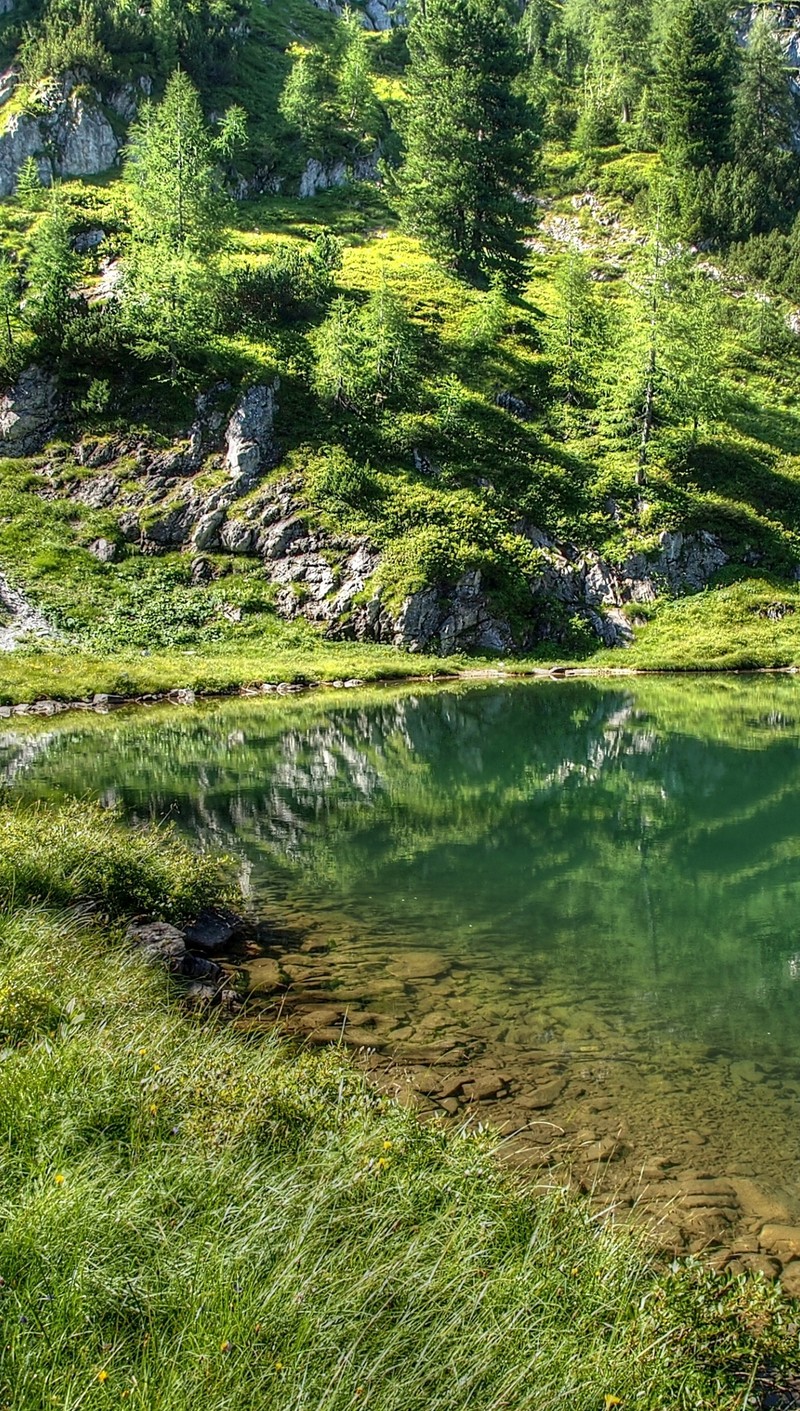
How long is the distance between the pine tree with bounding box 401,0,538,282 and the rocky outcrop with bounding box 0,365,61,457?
35.7 metres

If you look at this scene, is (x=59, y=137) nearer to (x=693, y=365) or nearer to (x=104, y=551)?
(x=104, y=551)

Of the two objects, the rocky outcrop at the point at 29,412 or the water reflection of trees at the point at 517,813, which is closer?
the water reflection of trees at the point at 517,813

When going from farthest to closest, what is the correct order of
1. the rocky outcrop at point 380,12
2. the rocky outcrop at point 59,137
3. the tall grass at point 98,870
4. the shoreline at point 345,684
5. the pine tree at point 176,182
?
the rocky outcrop at point 380,12 < the rocky outcrop at point 59,137 < the pine tree at point 176,182 < the shoreline at point 345,684 < the tall grass at point 98,870

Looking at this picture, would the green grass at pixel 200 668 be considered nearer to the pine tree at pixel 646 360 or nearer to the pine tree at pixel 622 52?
the pine tree at pixel 646 360

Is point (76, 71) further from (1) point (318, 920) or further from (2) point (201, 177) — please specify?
(1) point (318, 920)

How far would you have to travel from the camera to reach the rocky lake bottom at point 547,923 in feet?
23.3

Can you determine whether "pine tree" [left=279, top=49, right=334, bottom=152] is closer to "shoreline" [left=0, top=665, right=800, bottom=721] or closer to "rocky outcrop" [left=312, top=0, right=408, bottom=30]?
"rocky outcrop" [left=312, top=0, right=408, bottom=30]

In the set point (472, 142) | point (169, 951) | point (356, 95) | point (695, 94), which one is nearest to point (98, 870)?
point (169, 951)

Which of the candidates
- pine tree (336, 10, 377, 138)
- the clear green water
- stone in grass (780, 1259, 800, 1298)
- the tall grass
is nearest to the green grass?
the clear green water

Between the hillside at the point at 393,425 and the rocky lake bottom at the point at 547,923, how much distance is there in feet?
59.2

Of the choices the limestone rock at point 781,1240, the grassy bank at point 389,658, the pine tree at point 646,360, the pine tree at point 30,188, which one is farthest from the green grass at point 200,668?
the pine tree at point 30,188

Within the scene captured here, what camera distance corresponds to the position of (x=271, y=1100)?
5758 mm

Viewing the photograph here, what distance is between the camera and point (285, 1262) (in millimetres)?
3953

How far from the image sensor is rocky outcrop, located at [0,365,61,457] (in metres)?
55.9
